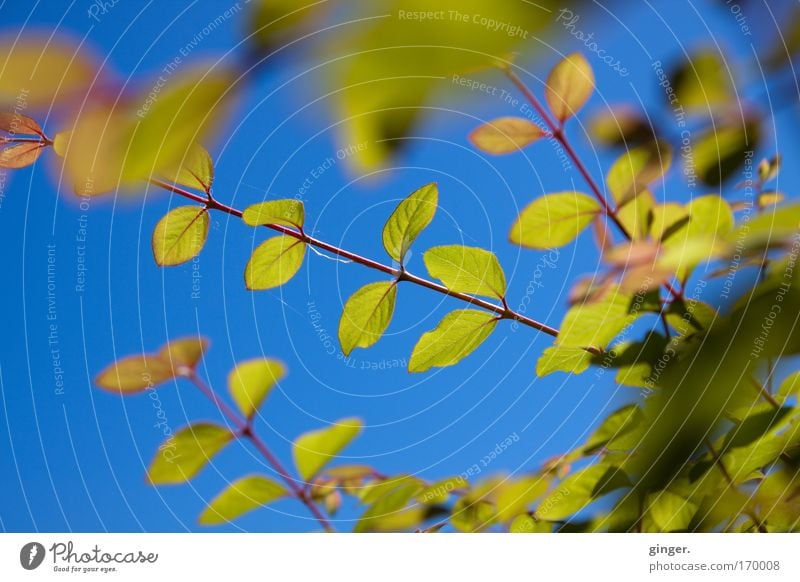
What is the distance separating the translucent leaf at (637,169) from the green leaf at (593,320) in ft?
0.27

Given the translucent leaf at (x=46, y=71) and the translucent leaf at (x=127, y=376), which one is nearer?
the translucent leaf at (x=46, y=71)

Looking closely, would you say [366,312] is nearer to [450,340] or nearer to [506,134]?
[450,340]

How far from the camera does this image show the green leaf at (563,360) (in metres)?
0.42

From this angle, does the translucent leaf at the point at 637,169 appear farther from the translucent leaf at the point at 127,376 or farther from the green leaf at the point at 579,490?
the translucent leaf at the point at 127,376

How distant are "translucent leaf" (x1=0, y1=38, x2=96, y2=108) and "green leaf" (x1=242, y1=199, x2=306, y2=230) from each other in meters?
0.15

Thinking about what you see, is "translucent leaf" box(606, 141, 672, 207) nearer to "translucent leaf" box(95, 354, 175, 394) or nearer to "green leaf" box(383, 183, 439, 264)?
"green leaf" box(383, 183, 439, 264)

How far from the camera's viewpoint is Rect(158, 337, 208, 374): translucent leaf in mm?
449

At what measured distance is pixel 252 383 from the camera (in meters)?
0.45

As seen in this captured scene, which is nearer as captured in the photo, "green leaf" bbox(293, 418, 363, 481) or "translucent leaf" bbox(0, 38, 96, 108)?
"translucent leaf" bbox(0, 38, 96, 108)

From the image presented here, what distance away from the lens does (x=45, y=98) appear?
0.27 metres
